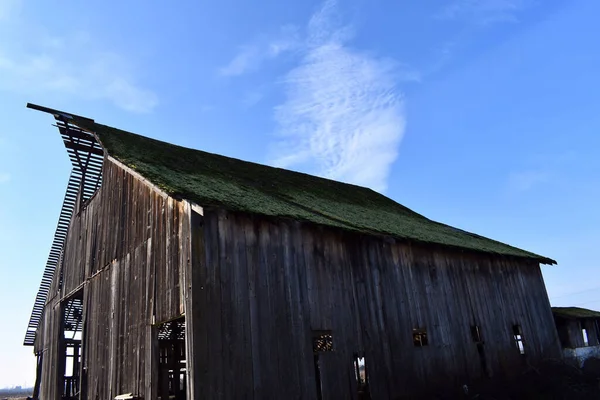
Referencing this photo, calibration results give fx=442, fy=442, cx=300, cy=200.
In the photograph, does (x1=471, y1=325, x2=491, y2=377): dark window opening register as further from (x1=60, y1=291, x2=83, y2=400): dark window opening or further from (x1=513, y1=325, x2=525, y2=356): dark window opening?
(x1=60, y1=291, x2=83, y2=400): dark window opening

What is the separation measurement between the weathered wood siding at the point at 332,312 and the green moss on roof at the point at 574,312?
584 centimetres

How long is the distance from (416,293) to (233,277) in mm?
6988

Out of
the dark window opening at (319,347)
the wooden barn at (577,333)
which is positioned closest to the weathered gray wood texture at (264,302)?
the dark window opening at (319,347)

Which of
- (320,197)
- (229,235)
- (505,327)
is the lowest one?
(505,327)

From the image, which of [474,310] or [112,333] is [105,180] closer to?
[112,333]

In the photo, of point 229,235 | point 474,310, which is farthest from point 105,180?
point 474,310

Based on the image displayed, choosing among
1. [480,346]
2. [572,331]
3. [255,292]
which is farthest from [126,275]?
[572,331]

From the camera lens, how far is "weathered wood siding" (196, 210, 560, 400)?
9641 mm

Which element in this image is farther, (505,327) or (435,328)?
(505,327)

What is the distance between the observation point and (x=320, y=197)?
18844mm

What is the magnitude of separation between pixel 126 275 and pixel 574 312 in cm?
2153

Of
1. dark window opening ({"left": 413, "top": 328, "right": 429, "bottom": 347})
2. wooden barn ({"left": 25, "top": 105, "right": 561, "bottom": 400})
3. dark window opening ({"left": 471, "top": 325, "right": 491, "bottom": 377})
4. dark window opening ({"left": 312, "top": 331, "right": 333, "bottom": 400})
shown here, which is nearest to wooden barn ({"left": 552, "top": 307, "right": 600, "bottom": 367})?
wooden barn ({"left": 25, "top": 105, "right": 561, "bottom": 400})

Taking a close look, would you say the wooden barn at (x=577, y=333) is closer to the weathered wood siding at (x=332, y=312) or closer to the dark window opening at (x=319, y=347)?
the weathered wood siding at (x=332, y=312)

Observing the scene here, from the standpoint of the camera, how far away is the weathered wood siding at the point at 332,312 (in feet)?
→ 31.6
